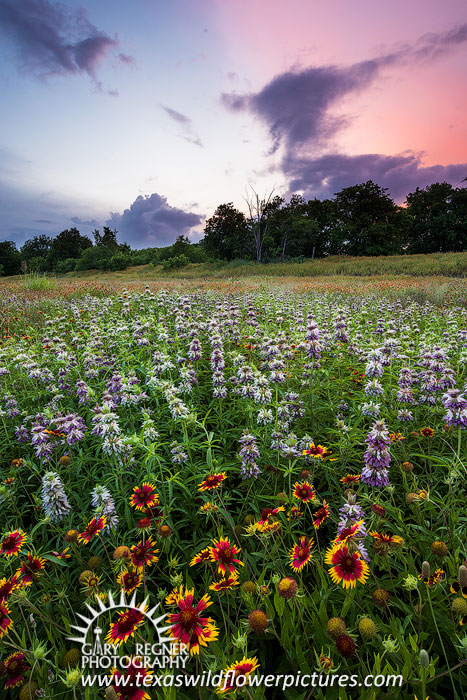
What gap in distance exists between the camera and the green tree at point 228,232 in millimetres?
53125

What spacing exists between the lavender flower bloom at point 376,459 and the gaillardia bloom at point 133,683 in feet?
4.08

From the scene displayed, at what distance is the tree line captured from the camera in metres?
47.9

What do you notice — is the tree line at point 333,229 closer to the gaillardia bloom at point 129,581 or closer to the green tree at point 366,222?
the green tree at point 366,222

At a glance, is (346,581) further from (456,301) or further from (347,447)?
(456,301)

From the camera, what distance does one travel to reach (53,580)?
1.87 metres

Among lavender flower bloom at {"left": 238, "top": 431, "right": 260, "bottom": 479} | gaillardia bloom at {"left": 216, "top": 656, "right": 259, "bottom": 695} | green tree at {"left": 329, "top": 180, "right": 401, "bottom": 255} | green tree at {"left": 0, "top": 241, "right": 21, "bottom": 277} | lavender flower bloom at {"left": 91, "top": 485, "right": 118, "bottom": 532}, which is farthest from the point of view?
green tree at {"left": 0, "top": 241, "right": 21, "bottom": 277}

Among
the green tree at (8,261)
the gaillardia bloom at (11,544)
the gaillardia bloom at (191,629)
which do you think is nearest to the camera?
A: the gaillardia bloom at (191,629)

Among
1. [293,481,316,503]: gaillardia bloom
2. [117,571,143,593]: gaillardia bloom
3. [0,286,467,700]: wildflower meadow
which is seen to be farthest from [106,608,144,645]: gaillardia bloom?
[293,481,316,503]: gaillardia bloom

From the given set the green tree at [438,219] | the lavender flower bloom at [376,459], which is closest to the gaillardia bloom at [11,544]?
the lavender flower bloom at [376,459]

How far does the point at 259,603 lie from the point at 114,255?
6306cm

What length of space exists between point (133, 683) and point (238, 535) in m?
1.15

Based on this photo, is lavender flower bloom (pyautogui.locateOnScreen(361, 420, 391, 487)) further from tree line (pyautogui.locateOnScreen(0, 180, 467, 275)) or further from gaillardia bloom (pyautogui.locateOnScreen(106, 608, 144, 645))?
tree line (pyautogui.locateOnScreen(0, 180, 467, 275))

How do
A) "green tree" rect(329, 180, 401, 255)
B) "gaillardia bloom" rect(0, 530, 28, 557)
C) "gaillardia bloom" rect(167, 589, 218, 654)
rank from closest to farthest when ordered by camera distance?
"gaillardia bloom" rect(167, 589, 218, 654) → "gaillardia bloom" rect(0, 530, 28, 557) → "green tree" rect(329, 180, 401, 255)

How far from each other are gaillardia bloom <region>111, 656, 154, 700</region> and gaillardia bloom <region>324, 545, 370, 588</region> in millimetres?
746
